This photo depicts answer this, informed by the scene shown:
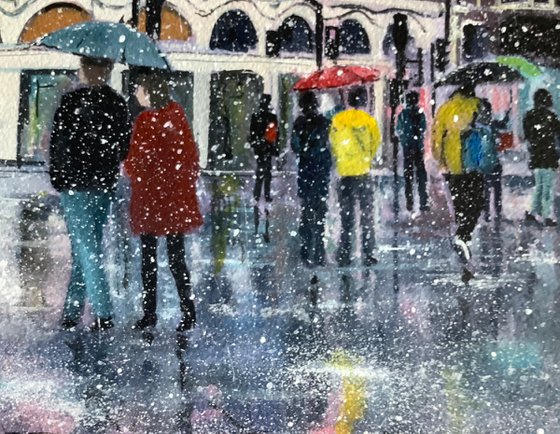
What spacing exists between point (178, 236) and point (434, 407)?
1.12 meters

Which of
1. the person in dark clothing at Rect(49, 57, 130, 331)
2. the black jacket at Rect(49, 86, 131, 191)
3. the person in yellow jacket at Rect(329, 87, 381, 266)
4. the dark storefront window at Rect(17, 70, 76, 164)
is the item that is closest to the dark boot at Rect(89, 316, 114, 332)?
the person in dark clothing at Rect(49, 57, 130, 331)

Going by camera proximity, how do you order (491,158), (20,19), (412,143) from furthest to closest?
(491,158) < (412,143) < (20,19)

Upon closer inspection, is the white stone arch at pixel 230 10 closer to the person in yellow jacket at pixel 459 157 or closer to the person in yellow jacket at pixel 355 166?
the person in yellow jacket at pixel 355 166

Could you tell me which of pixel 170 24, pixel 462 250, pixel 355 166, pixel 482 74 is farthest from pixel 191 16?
pixel 462 250

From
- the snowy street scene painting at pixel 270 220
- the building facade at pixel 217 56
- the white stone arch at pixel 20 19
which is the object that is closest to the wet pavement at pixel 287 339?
the snowy street scene painting at pixel 270 220

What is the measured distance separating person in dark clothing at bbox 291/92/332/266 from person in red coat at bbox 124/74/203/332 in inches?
15.6

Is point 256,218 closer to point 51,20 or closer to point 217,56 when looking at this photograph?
point 217,56

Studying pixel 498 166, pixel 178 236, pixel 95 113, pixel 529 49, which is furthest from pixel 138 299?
pixel 529 49

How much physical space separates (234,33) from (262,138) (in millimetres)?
404

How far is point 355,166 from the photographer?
9.91ft

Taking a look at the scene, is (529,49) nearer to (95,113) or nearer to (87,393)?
(95,113)

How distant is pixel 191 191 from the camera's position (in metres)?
2.81

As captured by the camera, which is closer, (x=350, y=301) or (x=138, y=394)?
(x=138, y=394)

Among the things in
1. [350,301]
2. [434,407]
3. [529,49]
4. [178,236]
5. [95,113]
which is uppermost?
[529,49]
